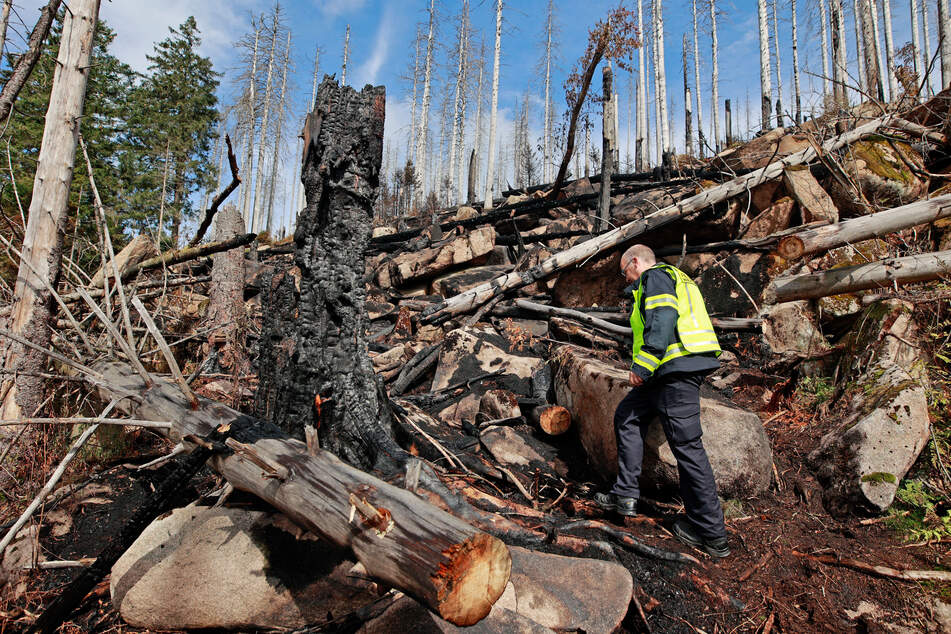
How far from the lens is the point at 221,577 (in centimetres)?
243

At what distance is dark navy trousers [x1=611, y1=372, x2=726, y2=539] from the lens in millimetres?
3010

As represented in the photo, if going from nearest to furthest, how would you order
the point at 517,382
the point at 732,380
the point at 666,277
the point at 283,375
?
the point at 283,375
the point at 666,277
the point at 732,380
the point at 517,382

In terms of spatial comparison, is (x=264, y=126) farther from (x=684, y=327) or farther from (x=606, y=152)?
(x=684, y=327)

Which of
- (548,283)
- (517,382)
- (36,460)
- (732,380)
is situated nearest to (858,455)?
(732,380)

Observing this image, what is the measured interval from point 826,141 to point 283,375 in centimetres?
889

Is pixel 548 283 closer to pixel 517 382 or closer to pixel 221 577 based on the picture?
pixel 517 382

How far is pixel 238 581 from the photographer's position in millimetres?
2416

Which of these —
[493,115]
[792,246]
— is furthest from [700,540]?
[493,115]

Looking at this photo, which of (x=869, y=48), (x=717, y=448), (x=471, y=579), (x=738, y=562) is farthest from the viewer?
(x=869, y=48)

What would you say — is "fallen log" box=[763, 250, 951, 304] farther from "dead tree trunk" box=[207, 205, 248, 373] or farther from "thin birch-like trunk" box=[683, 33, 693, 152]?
"thin birch-like trunk" box=[683, 33, 693, 152]

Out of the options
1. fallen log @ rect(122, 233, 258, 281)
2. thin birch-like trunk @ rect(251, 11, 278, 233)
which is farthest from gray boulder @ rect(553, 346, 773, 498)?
thin birch-like trunk @ rect(251, 11, 278, 233)

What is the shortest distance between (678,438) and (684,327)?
83cm

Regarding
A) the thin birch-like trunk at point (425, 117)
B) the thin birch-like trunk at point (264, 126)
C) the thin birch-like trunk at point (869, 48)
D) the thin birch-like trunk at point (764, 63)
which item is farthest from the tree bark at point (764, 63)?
the thin birch-like trunk at point (264, 126)

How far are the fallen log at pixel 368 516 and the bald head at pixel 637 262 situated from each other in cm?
281
